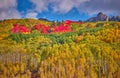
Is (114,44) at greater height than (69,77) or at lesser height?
greater

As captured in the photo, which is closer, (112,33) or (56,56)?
(56,56)

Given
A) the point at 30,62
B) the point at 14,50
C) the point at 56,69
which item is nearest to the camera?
the point at 56,69

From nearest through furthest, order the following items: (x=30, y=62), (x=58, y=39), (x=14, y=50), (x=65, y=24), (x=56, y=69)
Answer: (x=56, y=69), (x=30, y=62), (x=14, y=50), (x=58, y=39), (x=65, y=24)

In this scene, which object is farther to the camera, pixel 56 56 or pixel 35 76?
pixel 56 56

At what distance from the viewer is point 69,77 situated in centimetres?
2636

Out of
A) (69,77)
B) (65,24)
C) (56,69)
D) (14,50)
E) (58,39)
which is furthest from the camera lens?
(65,24)

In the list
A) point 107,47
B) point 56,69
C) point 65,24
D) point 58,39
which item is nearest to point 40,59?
point 56,69

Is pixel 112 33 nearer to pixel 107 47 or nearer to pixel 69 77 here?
pixel 107 47

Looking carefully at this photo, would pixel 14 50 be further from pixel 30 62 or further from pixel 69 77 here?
pixel 69 77

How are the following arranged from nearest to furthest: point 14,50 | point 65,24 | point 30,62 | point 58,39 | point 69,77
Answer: point 69,77
point 30,62
point 14,50
point 58,39
point 65,24

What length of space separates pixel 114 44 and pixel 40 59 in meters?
9.23

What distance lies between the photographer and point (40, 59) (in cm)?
3056

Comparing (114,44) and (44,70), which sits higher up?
(114,44)

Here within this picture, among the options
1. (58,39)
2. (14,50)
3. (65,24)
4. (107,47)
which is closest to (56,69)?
(107,47)
